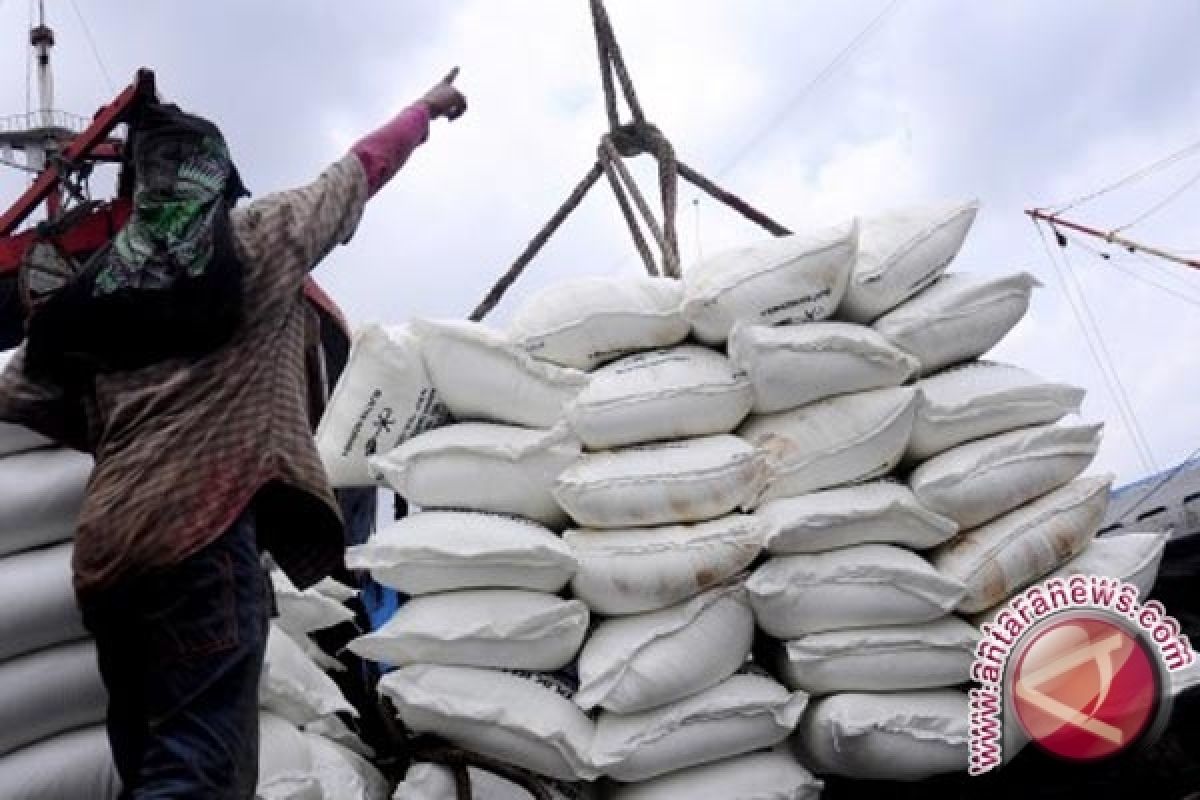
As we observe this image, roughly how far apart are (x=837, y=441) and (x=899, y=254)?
0.42 metres

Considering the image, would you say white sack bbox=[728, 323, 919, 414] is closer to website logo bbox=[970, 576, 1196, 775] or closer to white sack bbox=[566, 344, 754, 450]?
white sack bbox=[566, 344, 754, 450]

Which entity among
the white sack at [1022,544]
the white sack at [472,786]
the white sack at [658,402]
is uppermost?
the white sack at [658,402]

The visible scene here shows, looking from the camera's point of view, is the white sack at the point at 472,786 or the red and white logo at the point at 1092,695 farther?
the white sack at the point at 472,786

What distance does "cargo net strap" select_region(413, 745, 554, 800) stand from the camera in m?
1.81

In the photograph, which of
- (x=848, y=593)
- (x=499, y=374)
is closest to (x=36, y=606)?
(x=499, y=374)

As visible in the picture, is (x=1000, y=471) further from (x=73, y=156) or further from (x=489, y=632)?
(x=73, y=156)

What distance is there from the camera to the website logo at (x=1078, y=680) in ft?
5.32

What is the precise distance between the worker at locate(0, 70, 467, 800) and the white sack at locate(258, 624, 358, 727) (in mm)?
258

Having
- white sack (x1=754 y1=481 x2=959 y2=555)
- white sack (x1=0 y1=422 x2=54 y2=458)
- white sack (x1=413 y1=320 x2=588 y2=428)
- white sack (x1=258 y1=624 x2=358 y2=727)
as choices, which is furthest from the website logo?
white sack (x1=0 y1=422 x2=54 y2=458)

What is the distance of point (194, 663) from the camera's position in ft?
4.86

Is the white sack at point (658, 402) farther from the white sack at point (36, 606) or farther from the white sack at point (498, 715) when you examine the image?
the white sack at point (36, 606)

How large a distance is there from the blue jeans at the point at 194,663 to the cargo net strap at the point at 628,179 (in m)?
1.18

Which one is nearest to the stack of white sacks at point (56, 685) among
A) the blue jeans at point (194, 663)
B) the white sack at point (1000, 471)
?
the blue jeans at point (194, 663)

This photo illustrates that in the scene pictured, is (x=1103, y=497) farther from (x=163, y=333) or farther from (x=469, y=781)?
(x=163, y=333)
